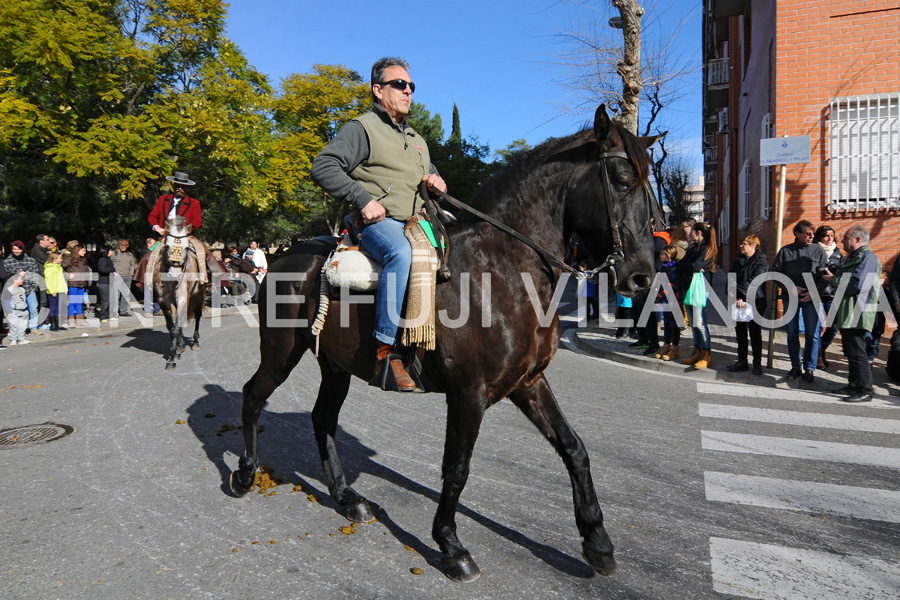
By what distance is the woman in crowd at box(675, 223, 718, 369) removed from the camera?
8.93 meters

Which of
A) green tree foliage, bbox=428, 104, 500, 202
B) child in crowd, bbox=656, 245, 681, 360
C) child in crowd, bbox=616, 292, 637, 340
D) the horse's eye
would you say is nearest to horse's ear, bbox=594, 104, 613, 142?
the horse's eye

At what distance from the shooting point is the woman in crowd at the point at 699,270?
8.93 meters

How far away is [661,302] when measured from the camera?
32.3 ft

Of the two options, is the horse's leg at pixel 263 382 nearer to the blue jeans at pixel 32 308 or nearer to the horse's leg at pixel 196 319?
the horse's leg at pixel 196 319

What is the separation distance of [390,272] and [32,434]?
4300mm

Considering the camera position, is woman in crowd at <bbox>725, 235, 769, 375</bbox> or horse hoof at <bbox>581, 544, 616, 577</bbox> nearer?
horse hoof at <bbox>581, 544, 616, 577</bbox>

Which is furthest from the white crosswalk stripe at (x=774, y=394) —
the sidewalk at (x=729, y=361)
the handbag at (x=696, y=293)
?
the handbag at (x=696, y=293)

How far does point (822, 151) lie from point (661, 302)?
445cm

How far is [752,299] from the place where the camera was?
8625 millimetres

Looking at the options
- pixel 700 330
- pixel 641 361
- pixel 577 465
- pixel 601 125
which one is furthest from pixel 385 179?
pixel 641 361

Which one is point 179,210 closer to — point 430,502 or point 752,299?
point 430,502

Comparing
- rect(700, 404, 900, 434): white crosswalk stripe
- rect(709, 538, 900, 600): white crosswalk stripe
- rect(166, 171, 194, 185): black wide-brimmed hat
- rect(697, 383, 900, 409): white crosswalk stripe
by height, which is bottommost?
rect(709, 538, 900, 600): white crosswalk stripe

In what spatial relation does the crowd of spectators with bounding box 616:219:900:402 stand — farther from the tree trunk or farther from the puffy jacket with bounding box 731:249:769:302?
the tree trunk

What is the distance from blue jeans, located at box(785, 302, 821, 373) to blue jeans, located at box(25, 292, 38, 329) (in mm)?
14052
